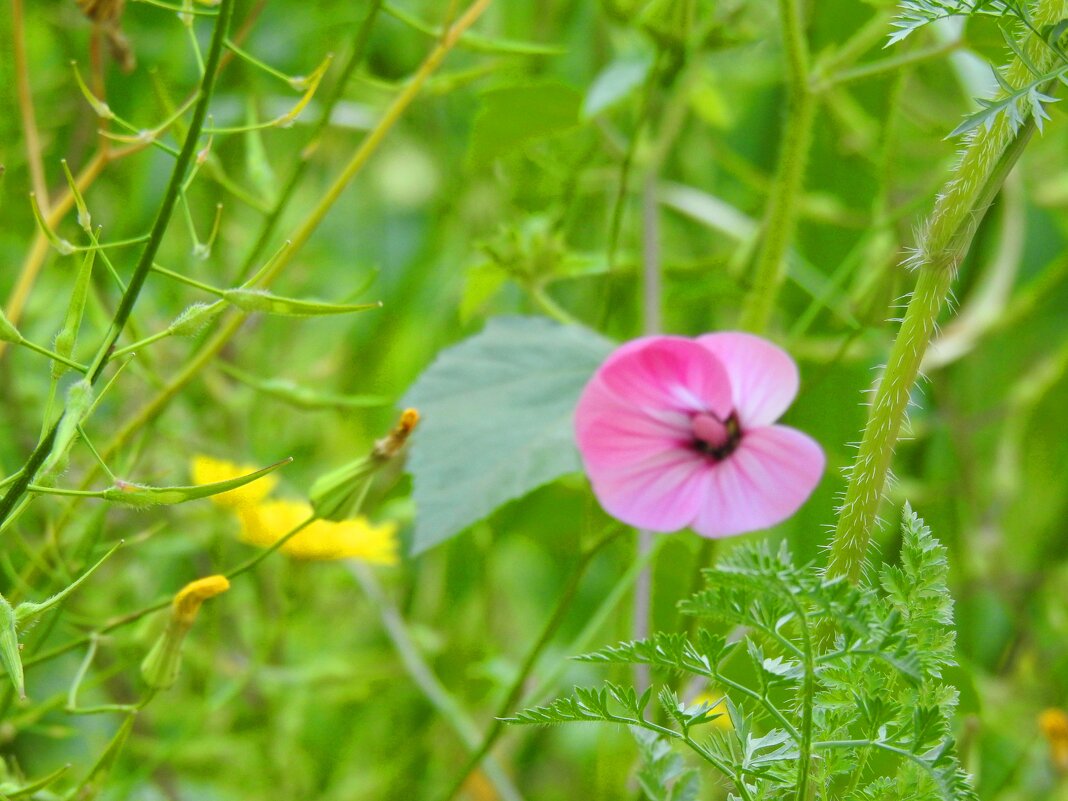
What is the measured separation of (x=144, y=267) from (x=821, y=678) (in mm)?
146

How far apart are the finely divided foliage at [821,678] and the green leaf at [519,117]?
10.1 inches

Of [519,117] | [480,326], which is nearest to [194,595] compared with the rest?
[519,117]

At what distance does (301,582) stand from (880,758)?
242mm

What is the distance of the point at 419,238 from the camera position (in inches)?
33.2

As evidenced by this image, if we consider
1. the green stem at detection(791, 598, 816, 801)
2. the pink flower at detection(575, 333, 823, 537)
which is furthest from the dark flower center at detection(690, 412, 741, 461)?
the green stem at detection(791, 598, 816, 801)

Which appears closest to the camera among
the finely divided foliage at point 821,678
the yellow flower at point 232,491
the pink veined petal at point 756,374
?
the finely divided foliage at point 821,678

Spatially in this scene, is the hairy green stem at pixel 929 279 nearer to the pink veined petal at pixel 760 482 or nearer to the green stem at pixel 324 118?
the pink veined petal at pixel 760 482

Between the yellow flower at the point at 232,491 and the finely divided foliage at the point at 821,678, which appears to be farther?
the yellow flower at the point at 232,491

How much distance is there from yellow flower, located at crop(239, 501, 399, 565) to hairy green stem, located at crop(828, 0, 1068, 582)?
0.25 m

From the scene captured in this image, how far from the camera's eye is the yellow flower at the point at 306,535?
0.41m

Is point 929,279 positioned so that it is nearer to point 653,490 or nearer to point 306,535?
point 653,490

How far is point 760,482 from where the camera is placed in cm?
27

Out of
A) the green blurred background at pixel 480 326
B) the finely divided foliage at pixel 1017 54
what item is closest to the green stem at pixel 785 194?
the green blurred background at pixel 480 326

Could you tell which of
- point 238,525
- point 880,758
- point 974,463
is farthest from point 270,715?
point 974,463
